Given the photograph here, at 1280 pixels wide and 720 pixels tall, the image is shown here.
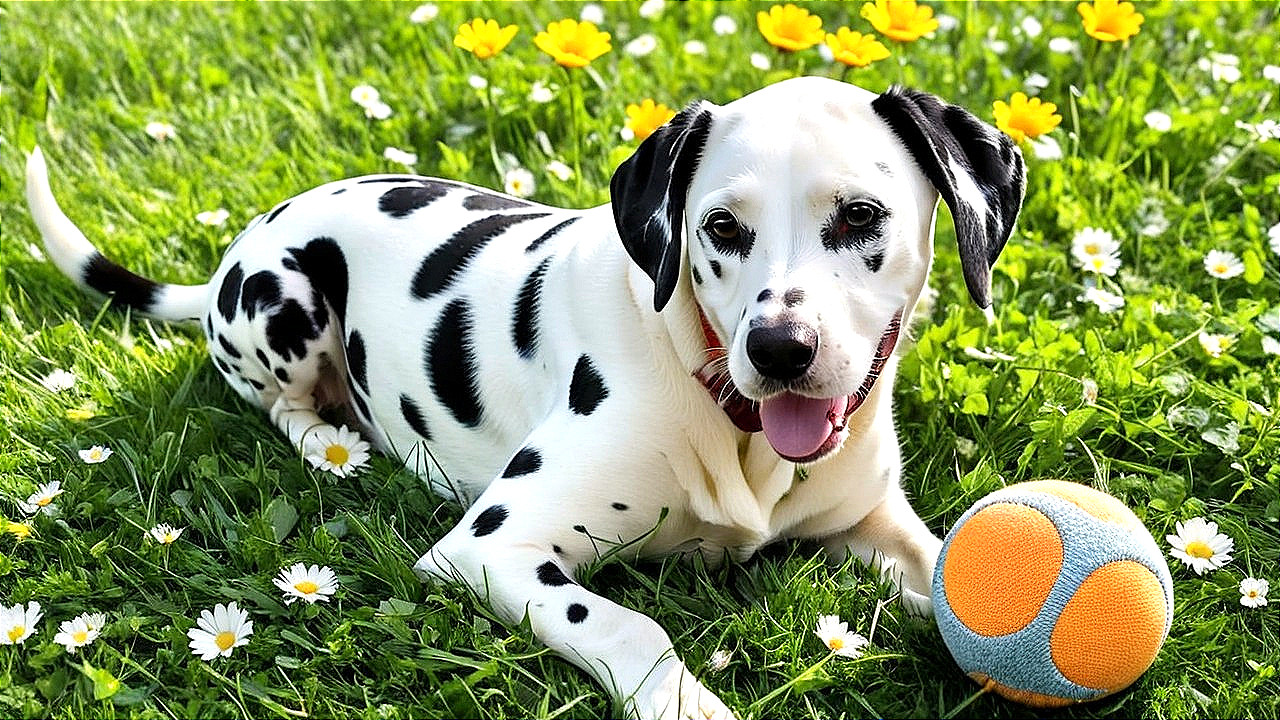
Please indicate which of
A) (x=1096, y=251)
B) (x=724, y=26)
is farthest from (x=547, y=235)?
(x=724, y=26)

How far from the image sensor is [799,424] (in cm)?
353

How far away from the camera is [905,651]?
3.57 meters

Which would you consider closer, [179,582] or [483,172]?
[179,582]

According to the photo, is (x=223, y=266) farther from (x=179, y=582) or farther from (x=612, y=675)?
(x=612, y=675)

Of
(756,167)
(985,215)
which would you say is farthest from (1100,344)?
(756,167)

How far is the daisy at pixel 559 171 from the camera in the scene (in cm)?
573

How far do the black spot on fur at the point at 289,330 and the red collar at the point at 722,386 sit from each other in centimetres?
153

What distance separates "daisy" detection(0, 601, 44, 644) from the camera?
141 inches

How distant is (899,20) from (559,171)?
143cm

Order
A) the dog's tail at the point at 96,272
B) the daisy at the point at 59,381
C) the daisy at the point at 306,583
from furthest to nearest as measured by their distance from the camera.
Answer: the dog's tail at the point at 96,272
the daisy at the point at 59,381
the daisy at the point at 306,583

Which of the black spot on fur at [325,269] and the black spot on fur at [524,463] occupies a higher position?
the black spot on fur at [325,269]

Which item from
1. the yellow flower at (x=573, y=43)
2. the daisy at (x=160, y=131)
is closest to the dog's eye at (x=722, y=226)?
the yellow flower at (x=573, y=43)

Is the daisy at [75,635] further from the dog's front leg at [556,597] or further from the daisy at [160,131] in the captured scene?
the daisy at [160,131]

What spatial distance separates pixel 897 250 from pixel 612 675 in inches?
46.9
